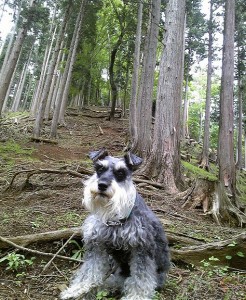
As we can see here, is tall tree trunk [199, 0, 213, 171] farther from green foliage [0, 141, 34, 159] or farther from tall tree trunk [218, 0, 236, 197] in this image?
green foliage [0, 141, 34, 159]

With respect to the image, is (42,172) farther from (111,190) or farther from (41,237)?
(111,190)

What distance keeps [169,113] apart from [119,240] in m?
6.28

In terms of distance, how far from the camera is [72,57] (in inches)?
846

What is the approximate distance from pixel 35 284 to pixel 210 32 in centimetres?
2733

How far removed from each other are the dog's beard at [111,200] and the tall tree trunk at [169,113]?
16.9 feet

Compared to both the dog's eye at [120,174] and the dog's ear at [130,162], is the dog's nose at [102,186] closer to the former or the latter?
the dog's eye at [120,174]

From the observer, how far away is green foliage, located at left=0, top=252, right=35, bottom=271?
4.22 meters

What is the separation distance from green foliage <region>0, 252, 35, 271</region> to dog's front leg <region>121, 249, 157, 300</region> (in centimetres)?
147

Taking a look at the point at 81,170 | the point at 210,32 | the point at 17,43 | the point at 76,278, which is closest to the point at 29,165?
the point at 81,170

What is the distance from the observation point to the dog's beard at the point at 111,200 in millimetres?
3430

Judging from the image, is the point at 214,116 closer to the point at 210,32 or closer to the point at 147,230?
the point at 210,32

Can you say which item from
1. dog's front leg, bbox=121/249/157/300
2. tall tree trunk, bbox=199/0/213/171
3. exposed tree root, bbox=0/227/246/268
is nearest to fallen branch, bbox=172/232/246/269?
exposed tree root, bbox=0/227/246/268

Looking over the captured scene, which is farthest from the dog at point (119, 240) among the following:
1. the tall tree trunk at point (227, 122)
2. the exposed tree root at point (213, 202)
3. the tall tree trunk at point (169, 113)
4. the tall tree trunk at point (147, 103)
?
the tall tree trunk at point (227, 122)

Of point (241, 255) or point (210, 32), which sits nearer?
point (241, 255)
